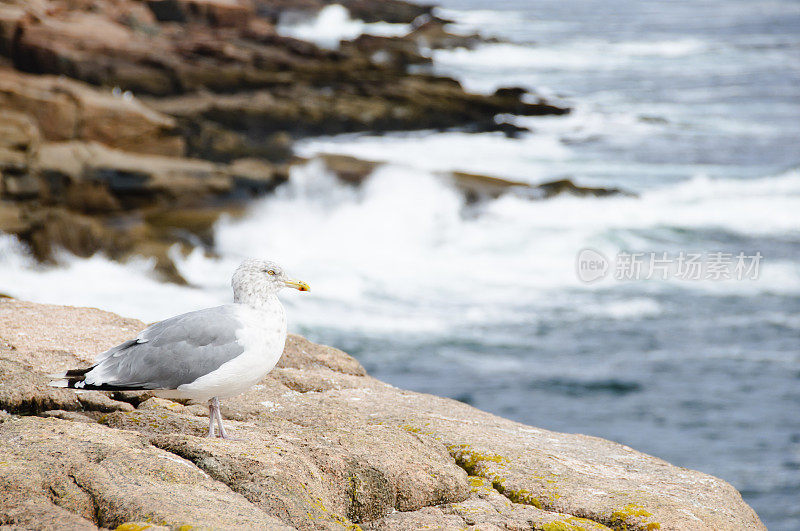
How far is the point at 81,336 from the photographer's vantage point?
16.6 feet

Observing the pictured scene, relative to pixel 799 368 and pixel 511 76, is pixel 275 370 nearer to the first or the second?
pixel 799 368

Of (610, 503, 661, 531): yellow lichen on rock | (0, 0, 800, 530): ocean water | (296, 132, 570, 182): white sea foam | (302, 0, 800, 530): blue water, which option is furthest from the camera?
(296, 132, 570, 182): white sea foam

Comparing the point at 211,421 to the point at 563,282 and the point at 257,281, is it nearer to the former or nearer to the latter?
the point at 257,281

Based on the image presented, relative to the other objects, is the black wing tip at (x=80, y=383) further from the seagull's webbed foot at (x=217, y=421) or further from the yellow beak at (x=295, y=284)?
the yellow beak at (x=295, y=284)

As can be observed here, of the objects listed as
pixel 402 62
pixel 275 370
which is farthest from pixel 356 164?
pixel 402 62

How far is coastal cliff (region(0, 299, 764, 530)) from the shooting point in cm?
319

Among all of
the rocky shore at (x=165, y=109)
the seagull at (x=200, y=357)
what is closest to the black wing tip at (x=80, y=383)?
the seagull at (x=200, y=357)

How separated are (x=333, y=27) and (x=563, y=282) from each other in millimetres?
45412

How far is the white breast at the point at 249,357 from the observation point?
154 inches

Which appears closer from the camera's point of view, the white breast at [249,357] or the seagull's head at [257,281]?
the white breast at [249,357]

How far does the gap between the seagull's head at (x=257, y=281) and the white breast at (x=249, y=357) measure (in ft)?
0.17

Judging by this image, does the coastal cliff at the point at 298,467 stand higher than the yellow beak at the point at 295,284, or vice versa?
the yellow beak at the point at 295,284

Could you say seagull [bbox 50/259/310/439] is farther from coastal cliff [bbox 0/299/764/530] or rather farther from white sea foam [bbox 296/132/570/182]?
white sea foam [bbox 296/132/570/182]

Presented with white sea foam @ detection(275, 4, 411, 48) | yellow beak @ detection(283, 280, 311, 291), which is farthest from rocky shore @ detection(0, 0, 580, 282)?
yellow beak @ detection(283, 280, 311, 291)
